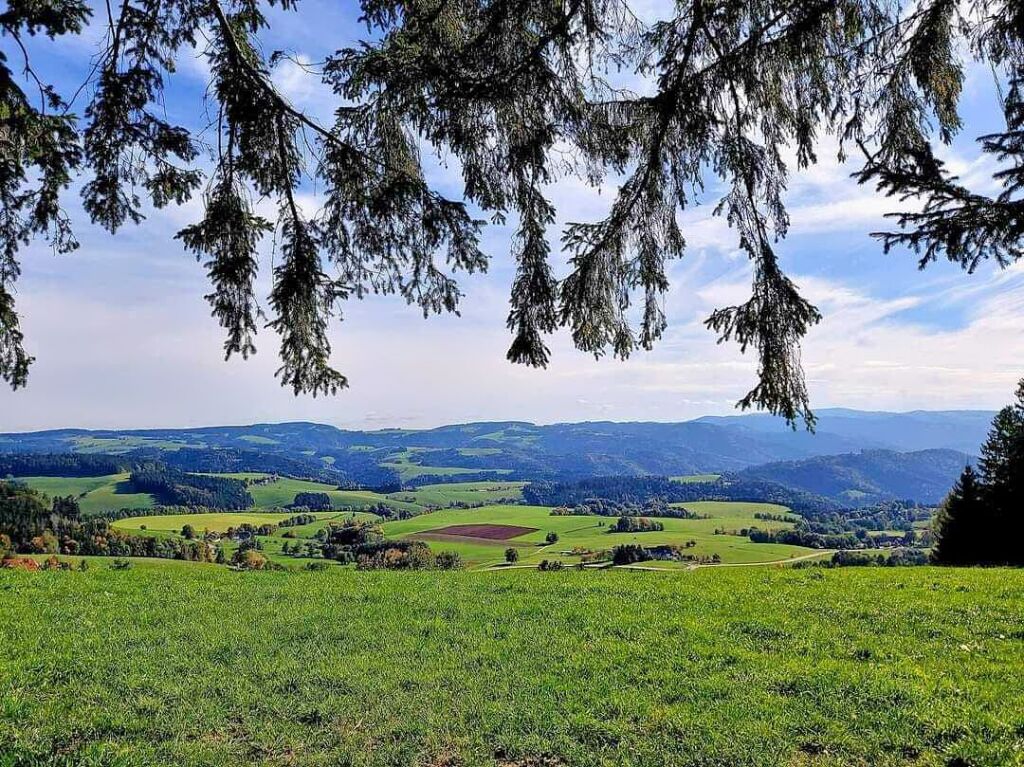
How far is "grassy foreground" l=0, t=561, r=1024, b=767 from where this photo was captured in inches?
244

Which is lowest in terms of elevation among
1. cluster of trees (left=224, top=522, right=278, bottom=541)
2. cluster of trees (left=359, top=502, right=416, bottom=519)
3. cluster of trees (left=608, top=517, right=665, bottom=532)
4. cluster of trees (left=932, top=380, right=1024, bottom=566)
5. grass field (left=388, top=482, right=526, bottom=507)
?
grass field (left=388, top=482, right=526, bottom=507)

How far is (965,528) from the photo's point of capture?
27.5 m

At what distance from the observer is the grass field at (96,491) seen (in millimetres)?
125600

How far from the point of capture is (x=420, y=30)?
4531 mm

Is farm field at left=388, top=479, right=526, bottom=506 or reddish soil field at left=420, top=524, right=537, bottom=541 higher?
reddish soil field at left=420, top=524, right=537, bottom=541

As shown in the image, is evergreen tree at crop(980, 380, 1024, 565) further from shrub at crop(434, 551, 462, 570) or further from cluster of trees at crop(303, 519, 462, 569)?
cluster of trees at crop(303, 519, 462, 569)

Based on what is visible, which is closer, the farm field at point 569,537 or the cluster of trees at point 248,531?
the farm field at point 569,537

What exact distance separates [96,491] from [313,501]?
175 ft

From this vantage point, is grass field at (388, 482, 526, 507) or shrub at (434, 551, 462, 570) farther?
grass field at (388, 482, 526, 507)

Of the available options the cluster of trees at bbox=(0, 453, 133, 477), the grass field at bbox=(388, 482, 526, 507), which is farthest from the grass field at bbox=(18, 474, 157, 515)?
the grass field at bbox=(388, 482, 526, 507)

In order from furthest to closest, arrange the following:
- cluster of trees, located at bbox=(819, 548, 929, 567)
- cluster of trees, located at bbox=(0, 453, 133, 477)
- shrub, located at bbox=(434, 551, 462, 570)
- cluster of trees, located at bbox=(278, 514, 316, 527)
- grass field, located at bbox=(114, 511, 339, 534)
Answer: cluster of trees, located at bbox=(0, 453, 133, 477)
cluster of trees, located at bbox=(278, 514, 316, 527)
grass field, located at bbox=(114, 511, 339, 534)
shrub, located at bbox=(434, 551, 462, 570)
cluster of trees, located at bbox=(819, 548, 929, 567)

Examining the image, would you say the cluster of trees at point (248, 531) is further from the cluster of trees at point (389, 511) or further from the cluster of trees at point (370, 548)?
the cluster of trees at point (389, 511)

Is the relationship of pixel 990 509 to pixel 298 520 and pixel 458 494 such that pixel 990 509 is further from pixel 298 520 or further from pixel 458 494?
pixel 458 494

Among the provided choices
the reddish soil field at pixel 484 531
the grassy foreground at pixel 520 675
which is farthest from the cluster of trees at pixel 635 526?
the grassy foreground at pixel 520 675
